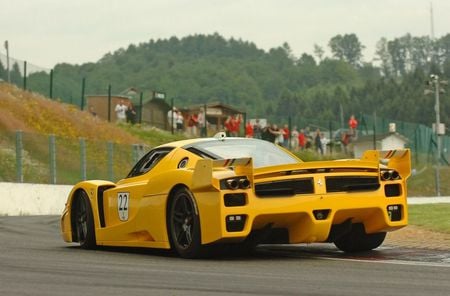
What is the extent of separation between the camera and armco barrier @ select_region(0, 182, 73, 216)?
24.9 metres

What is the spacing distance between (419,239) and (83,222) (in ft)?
13.6

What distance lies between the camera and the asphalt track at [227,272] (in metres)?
7.81

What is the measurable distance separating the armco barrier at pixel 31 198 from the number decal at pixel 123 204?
1335 cm

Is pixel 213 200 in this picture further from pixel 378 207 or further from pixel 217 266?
pixel 378 207

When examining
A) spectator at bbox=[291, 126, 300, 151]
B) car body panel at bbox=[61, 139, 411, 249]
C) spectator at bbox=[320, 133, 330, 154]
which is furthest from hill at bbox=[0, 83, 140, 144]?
car body panel at bbox=[61, 139, 411, 249]

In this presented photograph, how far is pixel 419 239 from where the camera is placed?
13555mm

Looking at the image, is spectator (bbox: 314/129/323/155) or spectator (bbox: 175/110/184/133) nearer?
spectator (bbox: 314/129/323/155)

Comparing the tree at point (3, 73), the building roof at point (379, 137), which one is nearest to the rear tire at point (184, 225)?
the tree at point (3, 73)

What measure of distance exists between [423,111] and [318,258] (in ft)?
431

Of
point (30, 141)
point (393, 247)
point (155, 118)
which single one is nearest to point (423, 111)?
point (155, 118)

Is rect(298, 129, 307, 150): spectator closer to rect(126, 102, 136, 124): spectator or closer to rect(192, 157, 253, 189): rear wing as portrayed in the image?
rect(126, 102, 136, 124): spectator

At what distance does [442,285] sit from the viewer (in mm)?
8109

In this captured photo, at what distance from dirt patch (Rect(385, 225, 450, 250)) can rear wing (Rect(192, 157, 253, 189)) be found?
3029 millimetres

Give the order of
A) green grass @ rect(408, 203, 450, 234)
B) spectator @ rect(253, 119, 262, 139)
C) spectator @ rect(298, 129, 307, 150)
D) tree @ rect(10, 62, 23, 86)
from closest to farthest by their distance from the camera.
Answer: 1. green grass @ rect(408, 203, 450, 234)
2. tree @ rect(10, 62, 23, 86)
3. spectator @ rect(253, 119, 262, 139)
4. spectator @ rect(298, 129, 307, 150)
